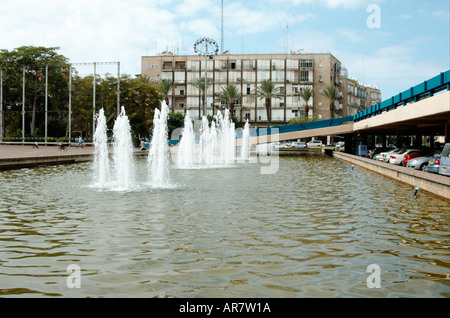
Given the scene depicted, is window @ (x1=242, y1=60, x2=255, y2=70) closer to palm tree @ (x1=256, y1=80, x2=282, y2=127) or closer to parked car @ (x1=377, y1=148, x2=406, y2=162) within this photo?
palm tree @ (x1=256, y1=80, x2=282, y2=127)

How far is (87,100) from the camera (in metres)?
61.9

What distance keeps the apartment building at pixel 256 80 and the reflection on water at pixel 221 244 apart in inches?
3240

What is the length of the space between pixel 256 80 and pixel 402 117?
69495mm

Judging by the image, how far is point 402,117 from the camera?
28.1 metres

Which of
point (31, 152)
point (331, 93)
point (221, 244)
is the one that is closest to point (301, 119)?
point (331, 93)

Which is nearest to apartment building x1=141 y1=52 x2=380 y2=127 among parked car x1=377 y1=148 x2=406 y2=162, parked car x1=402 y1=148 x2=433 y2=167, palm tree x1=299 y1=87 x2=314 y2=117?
palm tree x1=299 y1=87 x2=314 y2=117

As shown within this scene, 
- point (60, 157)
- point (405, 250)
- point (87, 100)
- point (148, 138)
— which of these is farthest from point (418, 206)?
point (148, 138)

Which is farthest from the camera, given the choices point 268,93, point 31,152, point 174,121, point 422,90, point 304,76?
point 304,76

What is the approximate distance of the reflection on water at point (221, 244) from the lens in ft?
18.6

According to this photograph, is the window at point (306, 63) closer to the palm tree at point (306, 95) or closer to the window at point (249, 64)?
the palm tree at point (306, 95)

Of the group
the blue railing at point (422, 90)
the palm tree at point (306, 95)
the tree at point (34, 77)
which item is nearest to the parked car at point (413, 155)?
the blue railing at point (422, 90)

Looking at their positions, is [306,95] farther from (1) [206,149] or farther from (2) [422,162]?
(2) [422,162]

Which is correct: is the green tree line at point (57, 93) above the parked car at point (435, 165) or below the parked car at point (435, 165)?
above

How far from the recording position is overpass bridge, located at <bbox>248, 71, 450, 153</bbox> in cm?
2205
